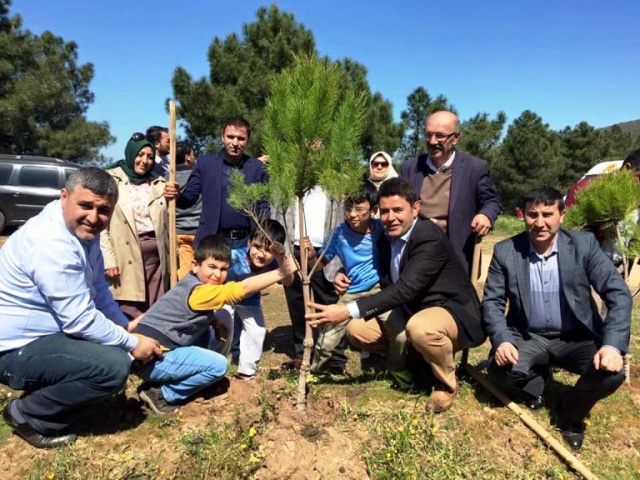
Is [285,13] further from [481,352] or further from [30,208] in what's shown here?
[481,352]

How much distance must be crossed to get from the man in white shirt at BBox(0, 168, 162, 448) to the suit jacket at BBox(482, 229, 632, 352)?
7.57ft

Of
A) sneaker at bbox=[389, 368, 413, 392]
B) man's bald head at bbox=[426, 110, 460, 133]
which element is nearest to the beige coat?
sneaker at bbox=[389, 368, 413, 392]

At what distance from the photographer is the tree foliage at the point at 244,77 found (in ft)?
38.5

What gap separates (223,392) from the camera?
3078mm

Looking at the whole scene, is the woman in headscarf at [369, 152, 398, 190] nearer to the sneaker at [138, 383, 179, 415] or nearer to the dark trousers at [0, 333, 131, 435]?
the sneaker at [138, 383, 179, 415]

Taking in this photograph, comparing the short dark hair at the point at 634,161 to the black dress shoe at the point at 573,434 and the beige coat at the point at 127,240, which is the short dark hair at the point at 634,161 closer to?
the black dress shoe at the point at 573,434

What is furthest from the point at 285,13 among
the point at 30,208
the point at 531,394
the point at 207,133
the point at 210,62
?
the point at 531,394

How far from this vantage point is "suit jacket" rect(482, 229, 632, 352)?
2.77 metres

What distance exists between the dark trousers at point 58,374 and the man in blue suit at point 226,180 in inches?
54.9

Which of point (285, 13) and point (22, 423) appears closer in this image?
point (22, 423)

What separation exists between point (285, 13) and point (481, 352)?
37.4 feet

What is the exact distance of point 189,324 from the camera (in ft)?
9.38

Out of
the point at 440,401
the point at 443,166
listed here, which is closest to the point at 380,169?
the point at 443,166

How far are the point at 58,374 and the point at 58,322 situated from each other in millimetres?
272
